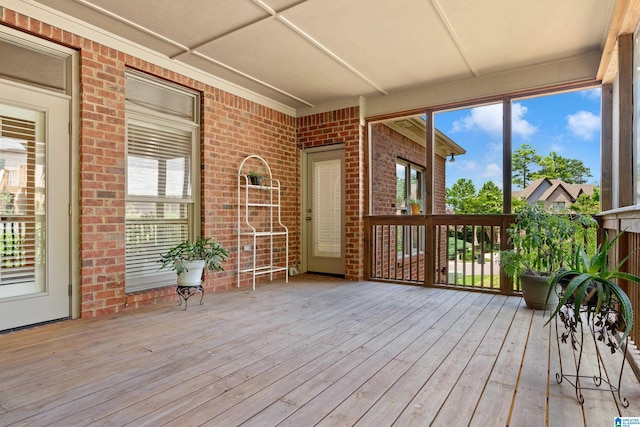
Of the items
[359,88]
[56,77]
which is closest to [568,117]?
[359,88]

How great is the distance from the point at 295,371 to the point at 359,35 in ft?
9.82

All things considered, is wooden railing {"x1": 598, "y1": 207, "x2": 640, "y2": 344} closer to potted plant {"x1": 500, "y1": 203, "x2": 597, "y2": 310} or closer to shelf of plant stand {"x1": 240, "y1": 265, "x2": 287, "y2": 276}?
potted plant {"x1": 500, "y1": 203, "x2": 597, "y2": 310}

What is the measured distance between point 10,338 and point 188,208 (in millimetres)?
2023

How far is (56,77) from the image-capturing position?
3.10m

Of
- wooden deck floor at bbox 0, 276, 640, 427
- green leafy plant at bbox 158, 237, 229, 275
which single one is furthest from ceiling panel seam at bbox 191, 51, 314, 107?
wooden deck floor at bbox 0, 276, 640, 427

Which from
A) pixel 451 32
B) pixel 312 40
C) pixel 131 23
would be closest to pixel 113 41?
pixel 131 23

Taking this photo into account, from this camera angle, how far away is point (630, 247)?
258 cm

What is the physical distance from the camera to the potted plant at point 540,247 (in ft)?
11.3

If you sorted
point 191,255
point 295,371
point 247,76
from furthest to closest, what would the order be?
1. point 247,76
2. point 191,255
3. point 295,371

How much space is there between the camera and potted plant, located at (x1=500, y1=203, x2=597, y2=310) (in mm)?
3438

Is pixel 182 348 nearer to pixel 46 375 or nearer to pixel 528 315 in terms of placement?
pixel 46 375

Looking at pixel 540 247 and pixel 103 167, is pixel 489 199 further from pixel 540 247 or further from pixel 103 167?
pixel 103 167

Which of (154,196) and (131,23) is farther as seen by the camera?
(154,196)

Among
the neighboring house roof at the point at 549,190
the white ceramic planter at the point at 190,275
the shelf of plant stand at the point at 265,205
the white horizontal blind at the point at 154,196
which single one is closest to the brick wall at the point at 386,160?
the neighboring house roof at the point at 549,190
